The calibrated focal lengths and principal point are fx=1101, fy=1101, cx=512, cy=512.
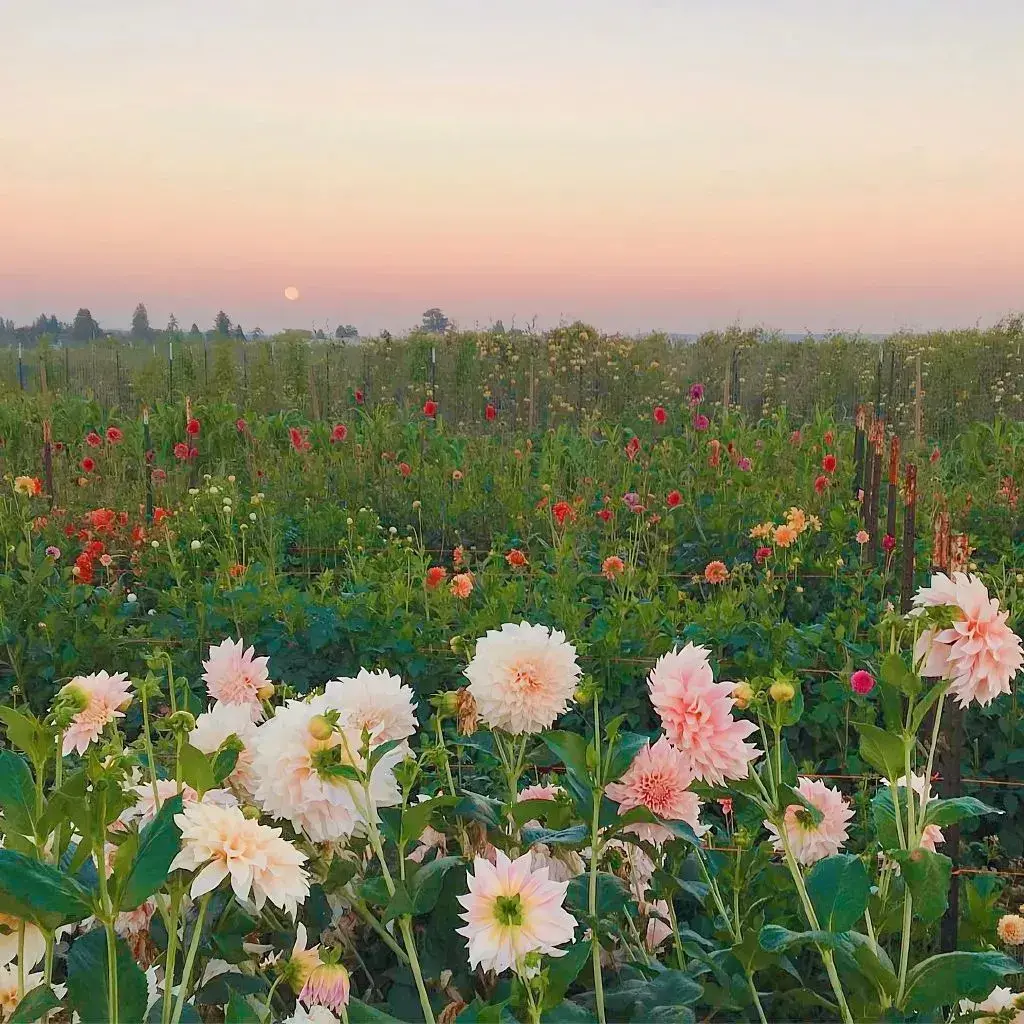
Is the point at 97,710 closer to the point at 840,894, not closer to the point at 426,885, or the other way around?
the point at 426,885

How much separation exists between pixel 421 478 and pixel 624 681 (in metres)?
2.74

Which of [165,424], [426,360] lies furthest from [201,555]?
[426,360]

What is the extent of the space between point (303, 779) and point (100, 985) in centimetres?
24

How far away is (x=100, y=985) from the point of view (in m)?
0.97

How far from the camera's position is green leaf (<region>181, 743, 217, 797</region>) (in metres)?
1.02

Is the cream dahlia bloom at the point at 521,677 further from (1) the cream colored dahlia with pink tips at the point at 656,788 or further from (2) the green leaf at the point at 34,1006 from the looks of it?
(2) the green leaf at the point at 34,1006

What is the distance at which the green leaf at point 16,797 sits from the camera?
39.8 inches

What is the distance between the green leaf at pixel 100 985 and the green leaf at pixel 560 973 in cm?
35

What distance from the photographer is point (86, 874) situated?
1075 millimetres

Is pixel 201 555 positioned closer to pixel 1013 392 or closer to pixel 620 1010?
pixel 620 1010

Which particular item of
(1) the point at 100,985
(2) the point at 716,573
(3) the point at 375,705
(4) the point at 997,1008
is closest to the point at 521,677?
(3) the point at 375,705

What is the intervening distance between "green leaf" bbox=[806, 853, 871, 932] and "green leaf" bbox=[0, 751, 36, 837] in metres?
0.78

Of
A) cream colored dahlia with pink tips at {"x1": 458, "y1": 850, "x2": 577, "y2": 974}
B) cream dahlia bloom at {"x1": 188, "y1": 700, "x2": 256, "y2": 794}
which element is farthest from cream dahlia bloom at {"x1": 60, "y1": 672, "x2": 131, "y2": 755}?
cream colored dahlia with pink tips at {"x1": 458, "y1": 850, "x2": 577, "y2": 974}

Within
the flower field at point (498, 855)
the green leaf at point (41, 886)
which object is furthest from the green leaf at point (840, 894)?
the green leaf at point (41, 886)
